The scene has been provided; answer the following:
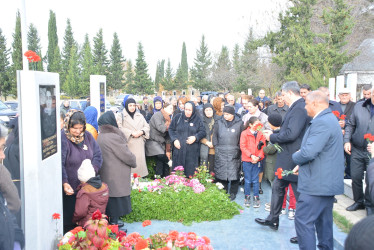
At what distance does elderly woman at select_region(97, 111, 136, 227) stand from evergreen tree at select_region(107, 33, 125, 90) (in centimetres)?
5727

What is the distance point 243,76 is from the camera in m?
40.4

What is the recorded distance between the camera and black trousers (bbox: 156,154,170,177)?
783 cm

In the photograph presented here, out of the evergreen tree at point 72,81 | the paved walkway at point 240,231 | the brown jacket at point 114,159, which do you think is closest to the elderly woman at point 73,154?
the brown jacket at point 114,159

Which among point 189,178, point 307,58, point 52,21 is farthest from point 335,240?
point 52,21

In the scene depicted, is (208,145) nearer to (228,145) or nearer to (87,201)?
(228,145)

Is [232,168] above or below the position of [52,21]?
below

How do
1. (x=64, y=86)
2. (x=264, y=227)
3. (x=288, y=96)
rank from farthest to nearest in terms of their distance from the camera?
(x=64, y=86) < (x=264, y=227) < (x=288, y=96)

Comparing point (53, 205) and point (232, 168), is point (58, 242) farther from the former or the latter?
point (232, 168)

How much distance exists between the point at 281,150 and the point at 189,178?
8.37ft

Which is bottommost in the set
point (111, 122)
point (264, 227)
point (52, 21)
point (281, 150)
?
point (264, 227)

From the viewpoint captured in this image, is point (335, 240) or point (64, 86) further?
point (64, 86)

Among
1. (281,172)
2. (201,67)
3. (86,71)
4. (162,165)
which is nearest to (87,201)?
(281,172)

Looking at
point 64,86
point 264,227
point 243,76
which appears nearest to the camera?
point 264,227

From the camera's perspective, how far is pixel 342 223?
5.52 meters
